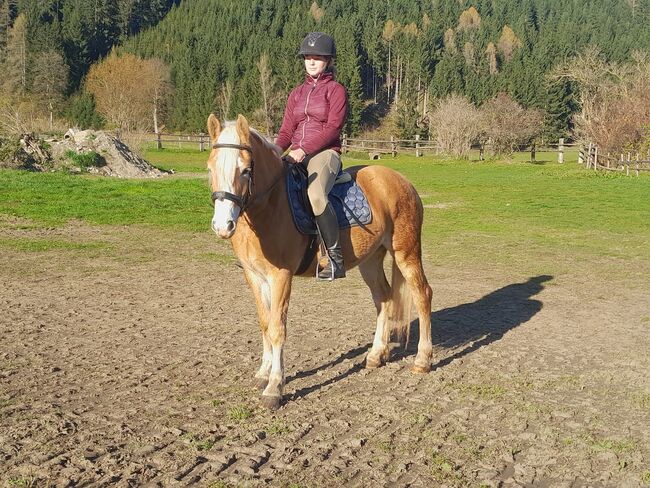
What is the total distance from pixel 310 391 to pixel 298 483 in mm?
1654

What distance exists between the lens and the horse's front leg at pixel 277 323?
5074mm

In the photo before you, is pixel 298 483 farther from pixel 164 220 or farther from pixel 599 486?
pixel 164 220

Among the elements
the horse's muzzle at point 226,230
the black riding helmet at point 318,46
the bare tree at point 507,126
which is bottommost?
the horse's muzzle at point 226,230

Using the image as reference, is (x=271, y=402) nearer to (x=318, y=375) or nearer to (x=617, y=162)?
(x=318, y=375)

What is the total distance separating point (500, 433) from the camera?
14.9 feet

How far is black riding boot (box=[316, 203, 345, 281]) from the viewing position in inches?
209

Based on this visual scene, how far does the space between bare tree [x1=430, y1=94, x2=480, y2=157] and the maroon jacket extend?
4805cm

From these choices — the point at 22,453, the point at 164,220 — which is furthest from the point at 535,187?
the point at 22,453

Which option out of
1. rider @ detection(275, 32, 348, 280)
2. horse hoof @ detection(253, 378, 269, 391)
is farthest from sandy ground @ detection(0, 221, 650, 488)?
rider @ detection(275, 32, 348, 280)

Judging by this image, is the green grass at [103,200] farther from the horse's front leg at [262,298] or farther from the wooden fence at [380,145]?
the wooden fence at [380,145]

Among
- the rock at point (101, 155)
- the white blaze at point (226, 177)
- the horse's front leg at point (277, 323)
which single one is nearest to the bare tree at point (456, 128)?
the rock at point (101, 155)

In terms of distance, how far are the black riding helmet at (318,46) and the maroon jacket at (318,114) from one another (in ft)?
0.69

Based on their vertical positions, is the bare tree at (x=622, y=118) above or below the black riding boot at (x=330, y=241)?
above

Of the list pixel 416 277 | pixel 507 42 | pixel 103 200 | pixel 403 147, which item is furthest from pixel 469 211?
pixel 507 42
